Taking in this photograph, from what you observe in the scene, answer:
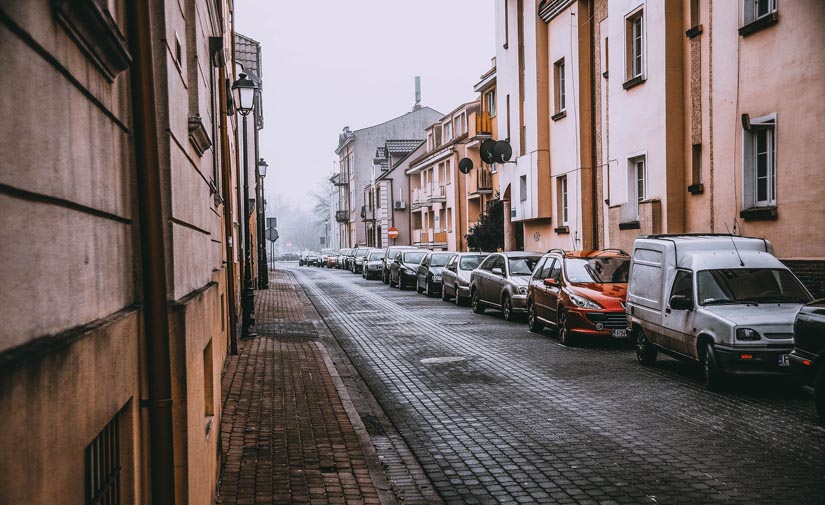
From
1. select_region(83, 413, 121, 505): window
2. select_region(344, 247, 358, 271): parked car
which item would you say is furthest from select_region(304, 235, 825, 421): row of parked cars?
select_region(344, 247, 358, 271): parked car

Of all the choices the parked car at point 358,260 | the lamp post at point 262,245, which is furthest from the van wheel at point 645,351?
the parked car at point 358,260

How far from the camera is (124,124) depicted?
3.29 meters

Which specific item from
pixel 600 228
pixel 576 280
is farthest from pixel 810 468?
pixel 600 228

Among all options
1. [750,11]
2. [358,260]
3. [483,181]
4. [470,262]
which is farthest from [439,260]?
[358,260]

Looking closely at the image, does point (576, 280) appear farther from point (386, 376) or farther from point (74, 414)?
point (74, 414)

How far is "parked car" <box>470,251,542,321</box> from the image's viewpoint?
1986cm

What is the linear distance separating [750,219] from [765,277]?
506 cm

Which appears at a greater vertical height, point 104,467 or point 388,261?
point 104,467

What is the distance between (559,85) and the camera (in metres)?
26.8

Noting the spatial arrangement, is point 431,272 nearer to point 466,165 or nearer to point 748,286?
point 466,165

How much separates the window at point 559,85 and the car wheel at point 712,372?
17.3 m

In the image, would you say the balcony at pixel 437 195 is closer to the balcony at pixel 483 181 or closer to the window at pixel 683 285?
the balcony at pixel 483 181

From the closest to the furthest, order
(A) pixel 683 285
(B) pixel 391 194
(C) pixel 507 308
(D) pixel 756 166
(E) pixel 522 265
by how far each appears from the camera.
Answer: (A) pixel 683 285 → (D) pixel 756 166 → (C) pixel 507 308 → (E) pixel 522 265 → (B) pixel 391 194

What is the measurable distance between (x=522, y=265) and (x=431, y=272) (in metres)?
8.91
